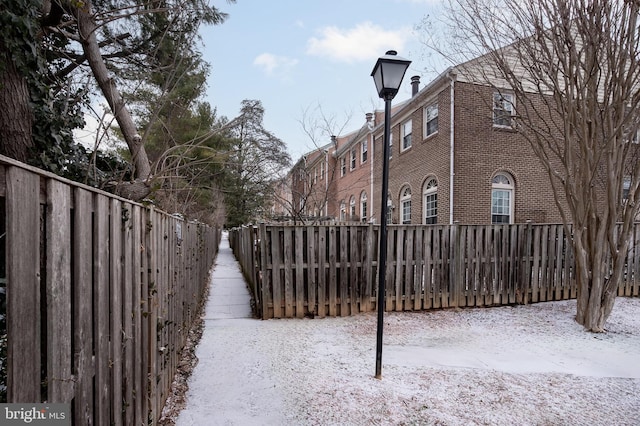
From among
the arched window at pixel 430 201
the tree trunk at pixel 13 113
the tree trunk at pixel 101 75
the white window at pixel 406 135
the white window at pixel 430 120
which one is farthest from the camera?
the white window at pixel 406 135

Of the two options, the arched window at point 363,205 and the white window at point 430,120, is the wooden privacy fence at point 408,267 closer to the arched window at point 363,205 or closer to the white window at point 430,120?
the white window at point 430,120

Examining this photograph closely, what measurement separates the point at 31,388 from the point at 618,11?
6.98 metres

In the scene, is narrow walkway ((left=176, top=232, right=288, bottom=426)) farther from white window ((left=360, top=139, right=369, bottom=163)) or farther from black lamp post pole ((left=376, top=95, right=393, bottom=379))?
white window ((left=360, top=139, right=369, bottom=163))

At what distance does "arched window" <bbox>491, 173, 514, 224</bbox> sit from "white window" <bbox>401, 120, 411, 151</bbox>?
3841 mm

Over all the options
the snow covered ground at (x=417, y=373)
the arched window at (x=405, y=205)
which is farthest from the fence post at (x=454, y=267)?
the arched window at (x=405, y=205)

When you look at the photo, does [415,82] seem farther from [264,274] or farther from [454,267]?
[264,274]

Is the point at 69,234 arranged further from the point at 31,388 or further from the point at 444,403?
the point at 444,403

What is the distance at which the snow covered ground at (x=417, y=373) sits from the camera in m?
2.84

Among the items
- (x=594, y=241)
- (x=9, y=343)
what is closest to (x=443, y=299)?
(x=594, y=241)

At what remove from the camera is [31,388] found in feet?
3.40

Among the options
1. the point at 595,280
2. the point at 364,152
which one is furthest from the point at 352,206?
the point at 595,280

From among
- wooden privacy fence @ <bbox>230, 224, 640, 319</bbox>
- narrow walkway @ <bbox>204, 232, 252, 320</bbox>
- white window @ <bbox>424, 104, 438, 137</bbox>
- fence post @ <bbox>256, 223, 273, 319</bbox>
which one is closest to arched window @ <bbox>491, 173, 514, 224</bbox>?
white window @ <bbox>424, 104, 438, 137</bbox>

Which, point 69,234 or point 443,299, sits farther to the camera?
point 443,299

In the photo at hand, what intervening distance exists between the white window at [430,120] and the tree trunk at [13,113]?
447 inches
